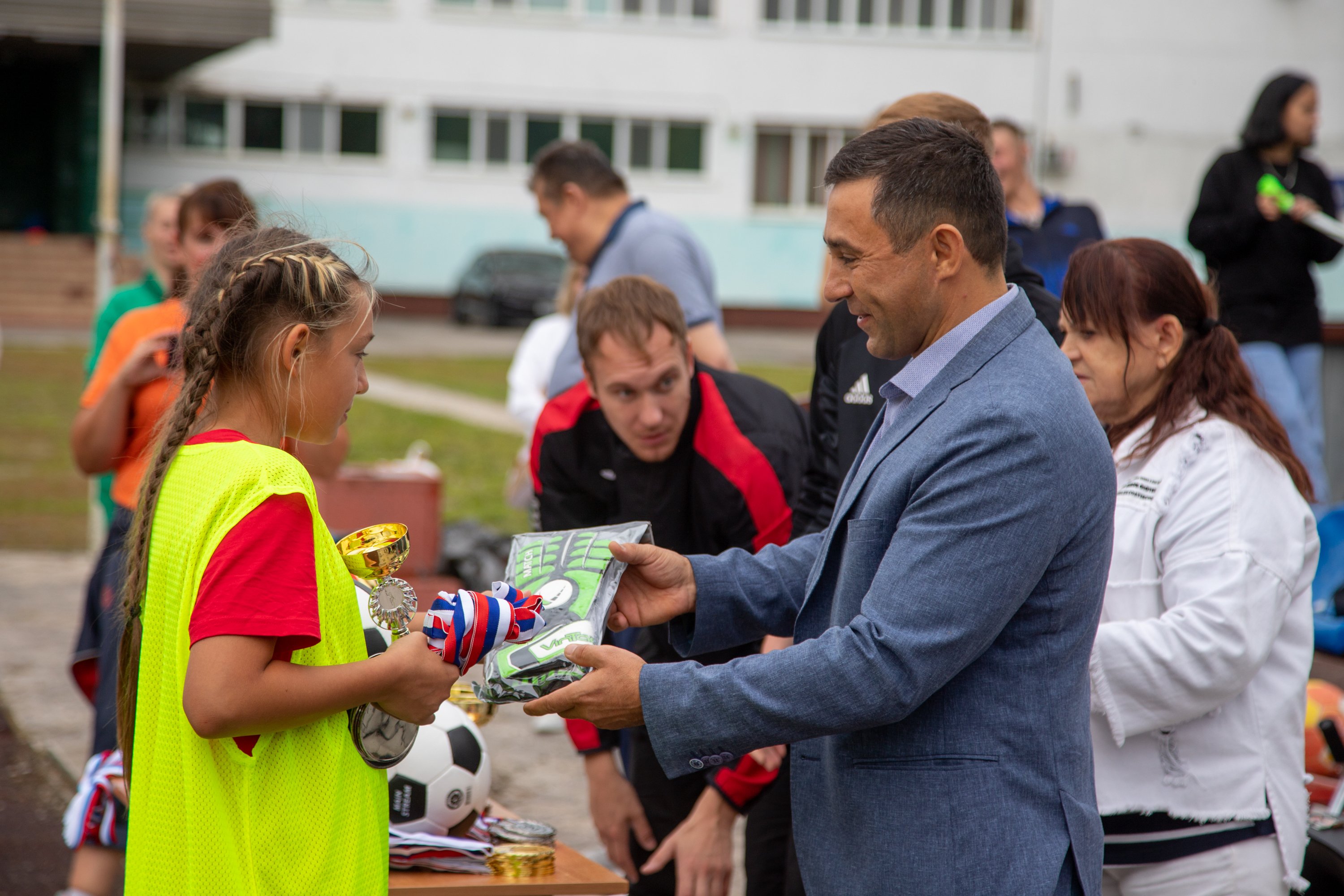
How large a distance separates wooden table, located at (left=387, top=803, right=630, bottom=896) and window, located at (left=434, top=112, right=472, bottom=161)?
31.6 metres

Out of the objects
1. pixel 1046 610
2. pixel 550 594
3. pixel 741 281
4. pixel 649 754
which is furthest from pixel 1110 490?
pixel 741 281

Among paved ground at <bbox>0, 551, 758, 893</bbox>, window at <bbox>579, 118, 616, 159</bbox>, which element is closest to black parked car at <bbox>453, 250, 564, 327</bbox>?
window at <bbox>579, 118, 616, 159</bbox>

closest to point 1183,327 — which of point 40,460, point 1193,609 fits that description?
point 1193,609

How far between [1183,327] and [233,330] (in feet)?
6.57

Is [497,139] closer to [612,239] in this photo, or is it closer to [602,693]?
[612,239]

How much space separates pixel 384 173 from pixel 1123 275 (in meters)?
31.6

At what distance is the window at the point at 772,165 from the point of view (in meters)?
33.6

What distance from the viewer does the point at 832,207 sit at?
6.90 feet

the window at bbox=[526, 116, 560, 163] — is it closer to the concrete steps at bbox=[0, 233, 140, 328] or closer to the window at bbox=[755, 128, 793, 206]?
the window at bbox=[755, 128, 793, 206]

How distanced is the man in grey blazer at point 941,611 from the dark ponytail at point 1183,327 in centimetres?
80

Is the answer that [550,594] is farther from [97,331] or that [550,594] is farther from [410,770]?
[97,331]

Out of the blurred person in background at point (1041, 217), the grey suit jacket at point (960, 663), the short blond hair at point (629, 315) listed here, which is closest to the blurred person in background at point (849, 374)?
the short blond hair at point (629, 315)

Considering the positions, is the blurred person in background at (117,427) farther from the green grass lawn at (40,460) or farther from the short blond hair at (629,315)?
the green grass lawn at (40,460)

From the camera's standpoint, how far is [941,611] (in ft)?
6.23
